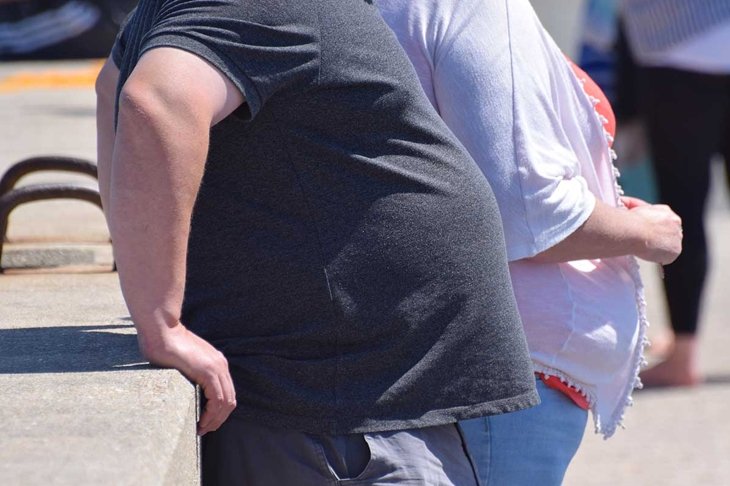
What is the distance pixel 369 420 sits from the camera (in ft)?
6.12

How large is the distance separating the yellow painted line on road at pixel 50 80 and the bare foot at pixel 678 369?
336 cm

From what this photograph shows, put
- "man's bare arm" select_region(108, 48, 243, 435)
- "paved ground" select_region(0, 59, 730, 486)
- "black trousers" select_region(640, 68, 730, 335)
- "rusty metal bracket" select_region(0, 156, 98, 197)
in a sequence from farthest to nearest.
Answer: "black trousers" select_region(640, 68, 730, 335) < "paved ground" select_region(0, 59, 730, 486) < "rusty metal bracket" select_region(0, 156, 98, 197) < "man's bare arm" select_region(108, 48, 243, 435)

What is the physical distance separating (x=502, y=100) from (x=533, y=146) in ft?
0.29

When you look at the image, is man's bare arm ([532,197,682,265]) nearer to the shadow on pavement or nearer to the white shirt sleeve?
the white shirt sleeve

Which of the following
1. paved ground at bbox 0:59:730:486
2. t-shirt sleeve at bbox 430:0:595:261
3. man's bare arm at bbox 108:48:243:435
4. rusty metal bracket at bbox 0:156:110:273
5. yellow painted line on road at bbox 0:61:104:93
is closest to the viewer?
man's bare arm at bbox 108:48:243:435

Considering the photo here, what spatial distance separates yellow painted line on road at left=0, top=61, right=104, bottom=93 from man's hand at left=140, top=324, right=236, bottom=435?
5.54m

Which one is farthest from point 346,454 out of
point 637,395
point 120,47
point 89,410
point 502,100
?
point 637,395

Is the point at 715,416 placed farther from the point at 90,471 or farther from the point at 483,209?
the point at 90,471

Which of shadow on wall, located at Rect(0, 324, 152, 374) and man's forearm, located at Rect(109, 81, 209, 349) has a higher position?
man's forearm, located at Rect(109, 81, 209, 349)

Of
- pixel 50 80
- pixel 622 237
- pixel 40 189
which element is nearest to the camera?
pixel 622 237

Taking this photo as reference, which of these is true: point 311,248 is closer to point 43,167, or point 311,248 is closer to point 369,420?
point 369,420

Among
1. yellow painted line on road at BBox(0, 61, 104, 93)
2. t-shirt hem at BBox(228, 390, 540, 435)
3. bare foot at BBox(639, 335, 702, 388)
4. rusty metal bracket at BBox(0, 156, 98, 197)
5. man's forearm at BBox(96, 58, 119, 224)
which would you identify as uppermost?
man's forearm at BBox(96, 58, 119, 224)

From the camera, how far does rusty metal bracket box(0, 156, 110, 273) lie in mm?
2838

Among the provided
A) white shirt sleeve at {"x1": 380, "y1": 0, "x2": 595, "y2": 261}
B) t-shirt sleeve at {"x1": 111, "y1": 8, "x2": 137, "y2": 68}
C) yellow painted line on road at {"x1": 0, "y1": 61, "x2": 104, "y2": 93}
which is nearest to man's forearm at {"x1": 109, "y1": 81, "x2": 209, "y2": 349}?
t-shirt sleeve at {"x1": 111, "y1": 8, "x2": 137, "y2": 68}
